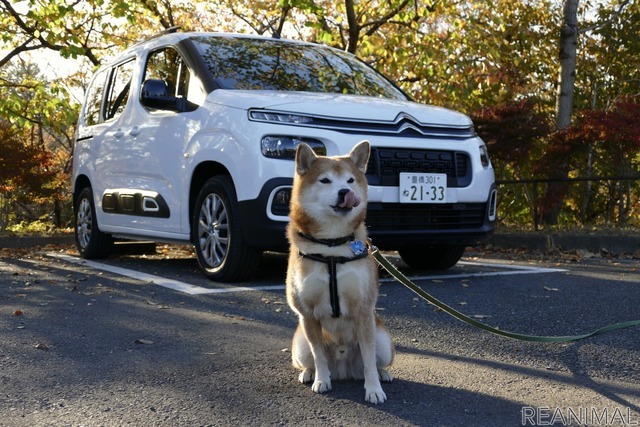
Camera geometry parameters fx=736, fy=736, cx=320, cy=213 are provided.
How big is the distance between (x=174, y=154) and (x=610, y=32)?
15850mm

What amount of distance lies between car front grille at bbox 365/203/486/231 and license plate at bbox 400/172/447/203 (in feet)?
0.20

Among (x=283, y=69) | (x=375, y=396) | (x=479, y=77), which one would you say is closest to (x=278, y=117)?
(x=283, y=69)

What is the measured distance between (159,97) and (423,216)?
2465 millimetres

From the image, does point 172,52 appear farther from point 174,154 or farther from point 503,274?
point 503,274

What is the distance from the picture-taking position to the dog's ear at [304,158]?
3.33m

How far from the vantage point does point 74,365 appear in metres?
3.64

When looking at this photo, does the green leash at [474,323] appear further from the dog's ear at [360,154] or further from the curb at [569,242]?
the curb at [569,242]

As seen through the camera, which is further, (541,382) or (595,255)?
(595,255)

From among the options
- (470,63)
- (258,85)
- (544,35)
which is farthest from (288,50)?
(544,35)

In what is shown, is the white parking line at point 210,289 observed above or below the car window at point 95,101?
below

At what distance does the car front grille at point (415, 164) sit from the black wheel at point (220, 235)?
1155 mm

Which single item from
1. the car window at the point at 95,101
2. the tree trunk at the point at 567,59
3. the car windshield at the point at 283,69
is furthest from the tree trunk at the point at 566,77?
the car window at the point at 95,101

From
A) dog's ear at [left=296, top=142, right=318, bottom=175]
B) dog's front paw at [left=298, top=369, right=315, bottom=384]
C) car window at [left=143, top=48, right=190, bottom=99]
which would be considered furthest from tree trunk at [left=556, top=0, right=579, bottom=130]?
dog's front paw at [left=298, top=369, right=315, bottom=384]

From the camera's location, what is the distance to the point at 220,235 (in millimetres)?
6203
